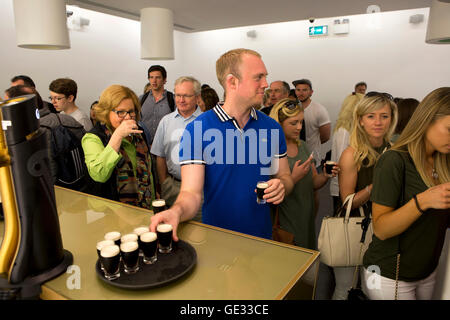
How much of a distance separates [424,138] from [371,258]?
65 cm

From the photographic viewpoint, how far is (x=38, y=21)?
339 centimetres

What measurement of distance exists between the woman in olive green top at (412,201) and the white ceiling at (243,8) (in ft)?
13.2

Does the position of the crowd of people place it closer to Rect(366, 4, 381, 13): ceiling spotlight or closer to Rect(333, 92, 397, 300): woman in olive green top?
Rect(333, 92, 397, 300): woman in olive green top

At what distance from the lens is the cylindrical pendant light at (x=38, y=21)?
11.0 feet

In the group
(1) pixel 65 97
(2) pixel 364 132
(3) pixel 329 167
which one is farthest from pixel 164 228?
(1) pixel 65 97

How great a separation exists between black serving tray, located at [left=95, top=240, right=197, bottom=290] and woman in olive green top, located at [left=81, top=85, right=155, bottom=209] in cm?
116

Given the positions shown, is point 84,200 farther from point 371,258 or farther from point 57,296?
point 371,258

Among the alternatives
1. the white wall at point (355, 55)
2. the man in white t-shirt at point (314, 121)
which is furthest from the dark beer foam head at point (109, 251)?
the white wall at point (355, 55)

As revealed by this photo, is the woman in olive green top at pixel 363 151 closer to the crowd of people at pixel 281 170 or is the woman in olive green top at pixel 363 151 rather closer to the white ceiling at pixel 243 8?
the crowd of people at pixel 281 170

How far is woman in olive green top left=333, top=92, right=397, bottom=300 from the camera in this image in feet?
7.18

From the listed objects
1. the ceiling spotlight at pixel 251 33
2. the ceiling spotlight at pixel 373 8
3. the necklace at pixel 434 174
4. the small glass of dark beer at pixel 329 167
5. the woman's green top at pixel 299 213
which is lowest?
the woman's green top at pixel 299 213

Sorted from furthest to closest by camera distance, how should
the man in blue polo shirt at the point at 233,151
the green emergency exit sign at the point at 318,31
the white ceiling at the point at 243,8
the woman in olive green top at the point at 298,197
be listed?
1. the green emergency exit sign at the point at 318,31
2. the white ceiling at the point at 243,8
3. the woman in olive green top at the point at 298,197
4. the man in blue polo shirt at the point at 233,151

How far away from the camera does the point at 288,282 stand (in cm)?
106

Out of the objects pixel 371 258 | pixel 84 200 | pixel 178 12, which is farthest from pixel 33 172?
pixel 178 12
